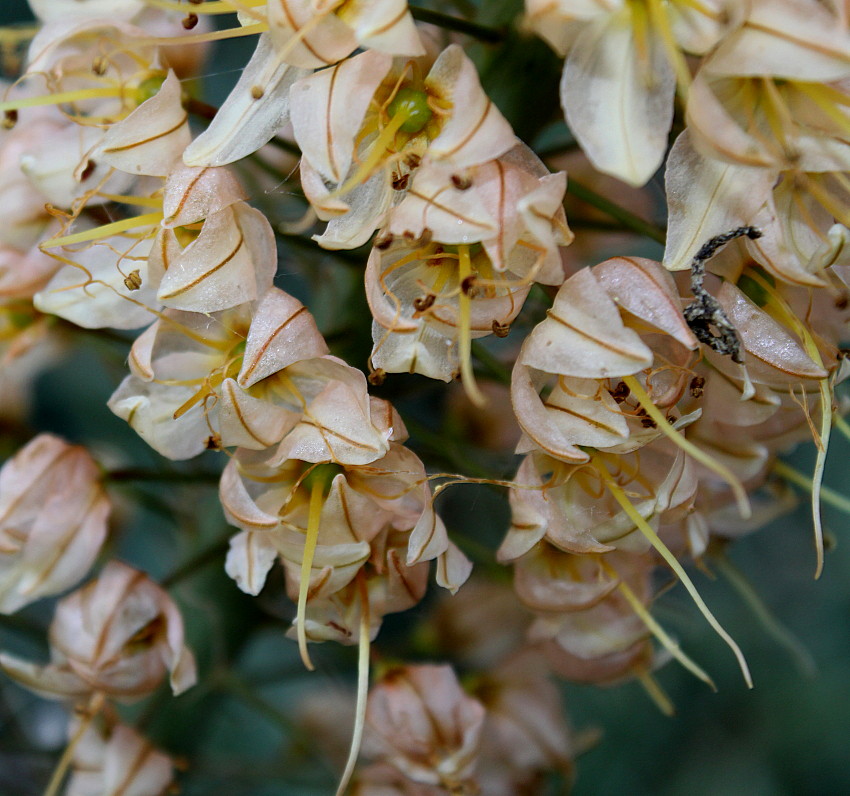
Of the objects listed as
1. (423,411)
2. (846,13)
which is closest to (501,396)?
(423,411)

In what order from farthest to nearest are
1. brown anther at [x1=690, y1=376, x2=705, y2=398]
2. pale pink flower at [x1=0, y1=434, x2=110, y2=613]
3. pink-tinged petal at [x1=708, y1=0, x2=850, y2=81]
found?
pale pink flower at [x1=0, y1=434, x2=110, y2=613] → brown anther at [x1=690, y1=376, x2=705, y2=398] → pink-tinged petal at [x1=708, y1=0, x2=850, y2=81]

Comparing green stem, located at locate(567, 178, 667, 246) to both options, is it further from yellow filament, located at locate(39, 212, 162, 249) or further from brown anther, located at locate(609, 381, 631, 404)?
yellow filament, located at locate(39, 212, 162, 249)

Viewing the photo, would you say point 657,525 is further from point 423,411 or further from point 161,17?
point 423,411

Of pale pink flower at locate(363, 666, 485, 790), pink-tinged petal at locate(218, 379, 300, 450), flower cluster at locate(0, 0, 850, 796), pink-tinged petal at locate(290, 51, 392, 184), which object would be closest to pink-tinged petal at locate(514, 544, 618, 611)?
flower cluster at locate(0, 0, 850, 796)

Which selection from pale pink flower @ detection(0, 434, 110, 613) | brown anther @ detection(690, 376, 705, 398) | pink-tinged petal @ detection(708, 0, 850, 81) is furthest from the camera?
pale pink flower @ detection(0, 434, 110, 613)

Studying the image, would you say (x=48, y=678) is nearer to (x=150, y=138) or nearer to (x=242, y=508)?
(x=242, y=508)

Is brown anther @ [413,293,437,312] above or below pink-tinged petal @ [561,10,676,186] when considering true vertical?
below

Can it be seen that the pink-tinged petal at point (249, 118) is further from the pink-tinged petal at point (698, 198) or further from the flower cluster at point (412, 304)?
the pink-tinged petal at point (698, 198)
